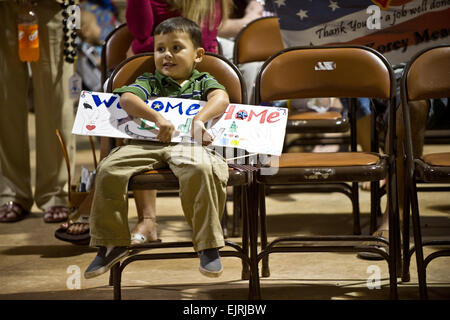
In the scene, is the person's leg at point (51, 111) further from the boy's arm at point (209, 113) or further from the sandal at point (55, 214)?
the boy's arm at point (209, 113)

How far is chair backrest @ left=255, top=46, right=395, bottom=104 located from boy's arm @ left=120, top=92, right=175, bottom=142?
1.56 feet

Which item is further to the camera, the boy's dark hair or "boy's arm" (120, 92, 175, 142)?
the boy's dark hair

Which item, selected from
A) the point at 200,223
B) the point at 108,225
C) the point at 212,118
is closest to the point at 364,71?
the point at 212,118

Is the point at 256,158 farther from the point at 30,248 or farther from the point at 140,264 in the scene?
the point at 30,248

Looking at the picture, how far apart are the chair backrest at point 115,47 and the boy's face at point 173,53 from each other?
79 centimetres

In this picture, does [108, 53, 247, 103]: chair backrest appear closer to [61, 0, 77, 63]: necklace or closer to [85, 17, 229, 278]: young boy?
[85, 17, 229, 278]: young boy

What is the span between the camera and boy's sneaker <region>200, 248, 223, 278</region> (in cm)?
209

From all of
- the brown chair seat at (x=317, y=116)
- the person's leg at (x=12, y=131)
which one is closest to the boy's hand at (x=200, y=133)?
the brown chair seat at (x=317, y=116)

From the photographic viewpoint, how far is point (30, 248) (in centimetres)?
310

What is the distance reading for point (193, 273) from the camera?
270cm

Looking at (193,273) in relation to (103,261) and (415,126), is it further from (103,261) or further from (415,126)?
(415,126)

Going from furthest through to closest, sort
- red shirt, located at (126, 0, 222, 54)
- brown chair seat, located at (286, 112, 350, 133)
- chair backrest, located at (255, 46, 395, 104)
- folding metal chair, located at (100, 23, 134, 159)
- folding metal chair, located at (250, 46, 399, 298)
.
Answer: brown chair seat, located at (286, 112, 350, 133) → folding metal chair, located at (100, 23, 134, 159) → red shirt, located at (126, 0, 222, 54) → chair backrest, located at (255, 46, 395, 104) → folding metal chair, located at (250, 46, 399, 298)

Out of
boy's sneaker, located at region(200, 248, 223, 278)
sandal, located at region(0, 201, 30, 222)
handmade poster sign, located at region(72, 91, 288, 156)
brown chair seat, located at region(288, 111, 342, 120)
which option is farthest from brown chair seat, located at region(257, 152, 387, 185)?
sandal, located at region(0, 201, 30, 222)

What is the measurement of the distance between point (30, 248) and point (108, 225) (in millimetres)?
1092
